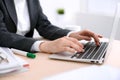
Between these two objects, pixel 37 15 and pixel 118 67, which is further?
pixel 37 15

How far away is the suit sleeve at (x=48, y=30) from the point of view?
1.34 m

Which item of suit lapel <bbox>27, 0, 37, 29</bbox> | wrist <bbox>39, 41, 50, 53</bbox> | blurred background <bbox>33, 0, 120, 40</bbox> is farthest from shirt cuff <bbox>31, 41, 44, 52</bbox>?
blurred background <bbox>33, 0, 120, 40</bbox>

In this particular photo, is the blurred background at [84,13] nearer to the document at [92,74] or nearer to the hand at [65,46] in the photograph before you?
the hand at [65,46]

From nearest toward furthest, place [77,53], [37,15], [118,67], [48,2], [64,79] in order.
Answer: [64,79]
[118,67]
[77,53]
[37,15]
[48,2]

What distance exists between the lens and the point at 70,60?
928 mm

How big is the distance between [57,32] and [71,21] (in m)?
1.03

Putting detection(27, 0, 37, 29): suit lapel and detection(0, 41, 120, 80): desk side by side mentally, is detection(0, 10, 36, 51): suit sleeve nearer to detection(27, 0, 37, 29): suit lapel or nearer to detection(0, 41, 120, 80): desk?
detection(0, 41, 120, 80): desk

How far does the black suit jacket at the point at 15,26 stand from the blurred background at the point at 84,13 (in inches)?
25.2

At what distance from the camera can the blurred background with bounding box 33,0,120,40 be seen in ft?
7.05

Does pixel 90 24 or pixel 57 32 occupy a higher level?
pixel 57 32

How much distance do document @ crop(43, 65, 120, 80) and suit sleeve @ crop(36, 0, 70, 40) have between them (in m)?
0.50

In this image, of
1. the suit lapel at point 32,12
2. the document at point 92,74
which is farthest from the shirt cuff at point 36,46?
the suit lapel at point 32,12

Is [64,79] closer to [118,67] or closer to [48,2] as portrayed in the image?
[118,67]

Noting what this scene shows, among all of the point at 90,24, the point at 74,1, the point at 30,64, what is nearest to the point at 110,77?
the point at 30,64
